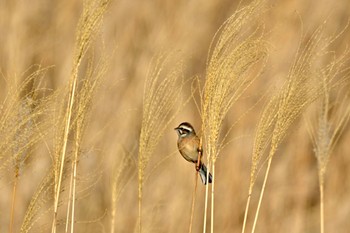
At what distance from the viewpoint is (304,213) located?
5.00 metres

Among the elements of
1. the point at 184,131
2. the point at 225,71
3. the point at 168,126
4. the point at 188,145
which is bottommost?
the point at 225,71

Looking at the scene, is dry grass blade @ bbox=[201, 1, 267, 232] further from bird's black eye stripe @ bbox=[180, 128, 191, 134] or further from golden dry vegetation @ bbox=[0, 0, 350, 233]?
golden dry vegetation @ bbox=[0, 0, 350, 233]

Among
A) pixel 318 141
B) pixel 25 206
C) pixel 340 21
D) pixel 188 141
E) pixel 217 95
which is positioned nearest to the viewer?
pixel 217 95

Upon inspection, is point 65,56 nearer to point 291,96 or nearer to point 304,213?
point 304,213

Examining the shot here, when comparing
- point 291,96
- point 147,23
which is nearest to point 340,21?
point 147,23

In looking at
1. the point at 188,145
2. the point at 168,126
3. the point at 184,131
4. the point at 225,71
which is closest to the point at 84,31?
the point at 225,71

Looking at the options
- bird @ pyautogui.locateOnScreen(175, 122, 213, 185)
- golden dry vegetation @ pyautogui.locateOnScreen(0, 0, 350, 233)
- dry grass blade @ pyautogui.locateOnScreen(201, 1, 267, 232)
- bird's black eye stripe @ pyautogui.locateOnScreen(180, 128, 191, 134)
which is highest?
golden dry vegetation @ pyautogui.locateOnScreen(0, 0, 350, 233)

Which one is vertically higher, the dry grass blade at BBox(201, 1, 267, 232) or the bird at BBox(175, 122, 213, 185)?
the bird at BBox(175, 122, 213, 185)

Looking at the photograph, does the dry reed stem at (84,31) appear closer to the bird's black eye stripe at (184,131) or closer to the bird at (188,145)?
the bird at (188,145)

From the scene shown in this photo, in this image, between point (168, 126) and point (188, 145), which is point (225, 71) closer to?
point (188, 145)

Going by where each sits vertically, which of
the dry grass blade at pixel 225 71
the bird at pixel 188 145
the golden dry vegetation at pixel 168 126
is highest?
the golden dry vegetation at pixel 168 126

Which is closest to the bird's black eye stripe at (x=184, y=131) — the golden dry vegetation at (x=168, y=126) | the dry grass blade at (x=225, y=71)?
the golden dry vegetation at (x=168, y=126)

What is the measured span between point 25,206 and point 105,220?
16.3 inches

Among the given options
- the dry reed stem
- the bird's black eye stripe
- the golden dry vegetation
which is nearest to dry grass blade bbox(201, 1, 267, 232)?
the dry reed stem
